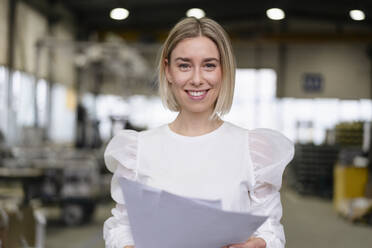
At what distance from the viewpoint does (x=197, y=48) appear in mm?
1217

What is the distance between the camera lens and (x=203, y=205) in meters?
0.96

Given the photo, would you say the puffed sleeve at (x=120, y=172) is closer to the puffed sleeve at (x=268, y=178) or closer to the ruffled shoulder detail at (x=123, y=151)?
the ruffled shoulder detail at (x=123, y=151)

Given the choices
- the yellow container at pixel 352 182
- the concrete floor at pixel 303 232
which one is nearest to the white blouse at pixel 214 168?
the concrete floor at pixel 303 232

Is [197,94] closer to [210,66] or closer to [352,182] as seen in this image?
[210,66]

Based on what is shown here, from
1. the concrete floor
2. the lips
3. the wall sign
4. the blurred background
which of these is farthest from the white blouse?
the wall sign

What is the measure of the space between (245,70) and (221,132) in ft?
51.5

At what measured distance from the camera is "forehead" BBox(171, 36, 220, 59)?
1214mm

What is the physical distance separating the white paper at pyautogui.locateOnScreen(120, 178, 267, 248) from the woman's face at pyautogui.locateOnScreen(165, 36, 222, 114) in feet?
1.05

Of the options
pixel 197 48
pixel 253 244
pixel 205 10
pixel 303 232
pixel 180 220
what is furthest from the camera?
pixel 205 10

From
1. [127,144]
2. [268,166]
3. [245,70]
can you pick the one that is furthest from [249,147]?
[245,70]

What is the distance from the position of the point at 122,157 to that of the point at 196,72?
0.29 meters

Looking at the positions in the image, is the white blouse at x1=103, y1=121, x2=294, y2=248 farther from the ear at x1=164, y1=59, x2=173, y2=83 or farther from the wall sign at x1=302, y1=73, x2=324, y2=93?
the wall sign at x1=302, y1=73, x2=324, y2=93

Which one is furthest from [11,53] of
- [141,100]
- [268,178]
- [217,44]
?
[268,178]

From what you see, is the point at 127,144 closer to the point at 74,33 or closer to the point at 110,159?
the point at 110,159
